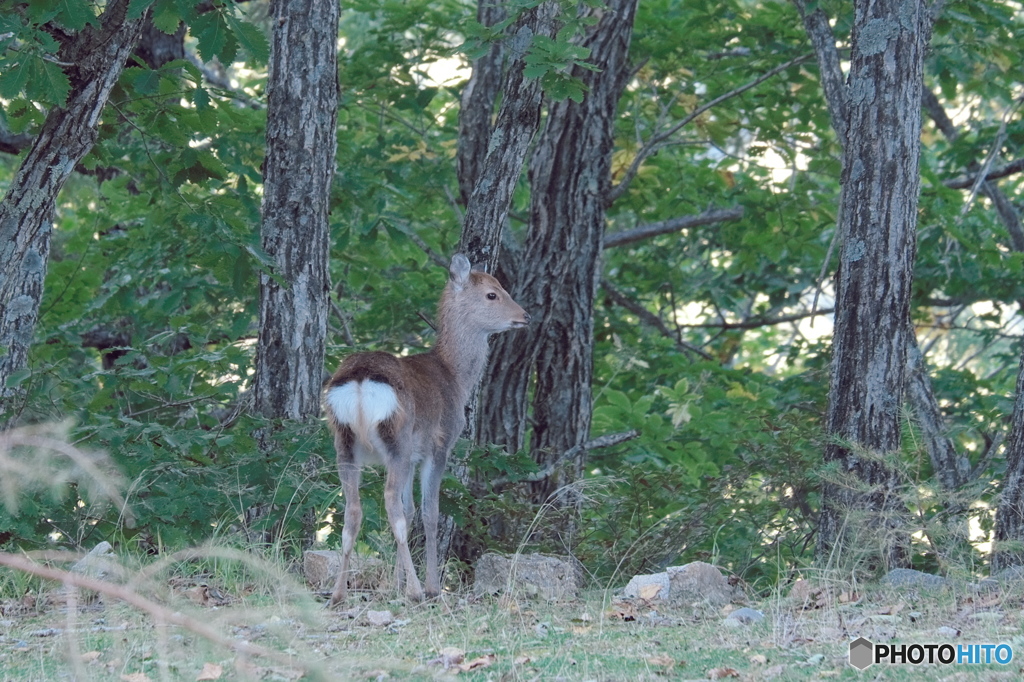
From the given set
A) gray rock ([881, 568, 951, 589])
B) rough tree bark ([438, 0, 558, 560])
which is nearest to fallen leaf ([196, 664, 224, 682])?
rough tree bark ([438, 0, 558, 560])

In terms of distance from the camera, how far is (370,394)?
6094 millimetres

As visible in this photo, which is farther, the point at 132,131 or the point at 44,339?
the point at 132,131

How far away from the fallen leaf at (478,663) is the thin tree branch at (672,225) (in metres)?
8.09

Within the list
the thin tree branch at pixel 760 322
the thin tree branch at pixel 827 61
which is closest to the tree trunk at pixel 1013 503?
the thin tree branch at pixel 827 61

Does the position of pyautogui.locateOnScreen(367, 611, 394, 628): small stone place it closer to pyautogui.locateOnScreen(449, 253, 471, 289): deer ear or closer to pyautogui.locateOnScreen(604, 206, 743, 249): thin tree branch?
pyautogui.locateOnScreen(449, 253, 471, 289): deer ear

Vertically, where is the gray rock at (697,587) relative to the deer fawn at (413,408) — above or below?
below

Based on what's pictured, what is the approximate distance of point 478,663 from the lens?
15.2ft

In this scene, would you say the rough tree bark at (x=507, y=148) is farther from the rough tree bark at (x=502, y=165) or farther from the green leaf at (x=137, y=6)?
the green leaf at (x=137, y=6)

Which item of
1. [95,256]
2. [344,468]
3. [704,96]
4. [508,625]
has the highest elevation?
[704,96]

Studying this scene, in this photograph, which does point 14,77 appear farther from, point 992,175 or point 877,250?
point 992,175

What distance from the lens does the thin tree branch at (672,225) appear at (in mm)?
12539

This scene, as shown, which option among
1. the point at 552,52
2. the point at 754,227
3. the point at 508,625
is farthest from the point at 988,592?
the point at 754,227

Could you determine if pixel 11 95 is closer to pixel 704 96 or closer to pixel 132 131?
pixel 132 131

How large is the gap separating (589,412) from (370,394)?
14.2 feet
